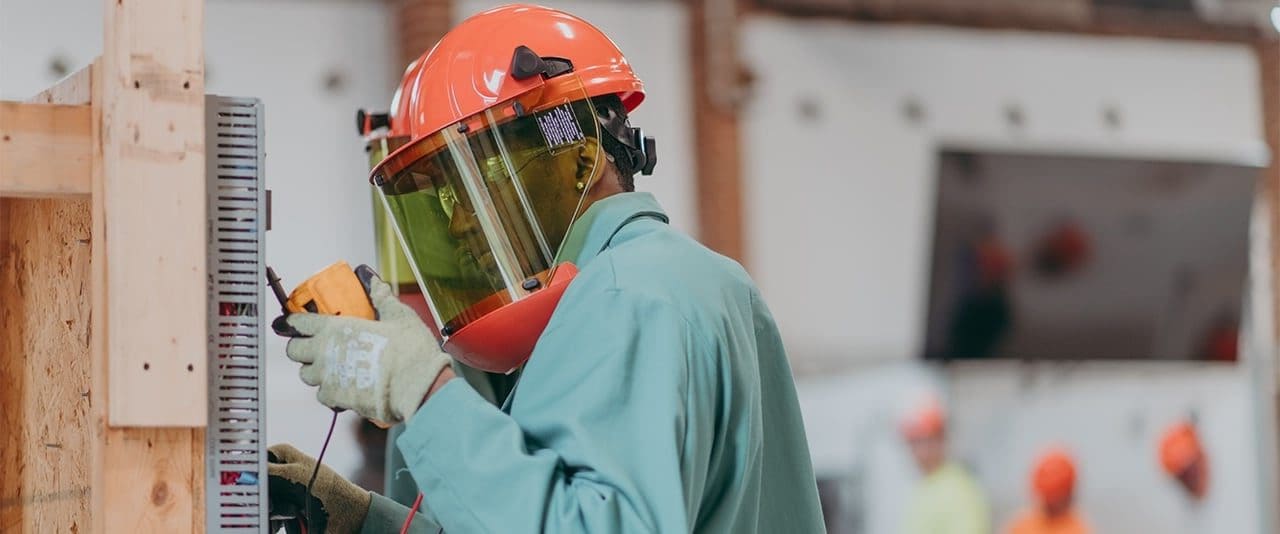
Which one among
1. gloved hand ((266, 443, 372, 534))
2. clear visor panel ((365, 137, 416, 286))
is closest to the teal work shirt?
gloved hand ((266, 443, 372, 534))

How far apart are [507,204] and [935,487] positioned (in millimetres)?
8496

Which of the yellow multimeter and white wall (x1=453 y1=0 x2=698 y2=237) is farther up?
white wall (x1=453 y1=0 x2=698 y2=237)

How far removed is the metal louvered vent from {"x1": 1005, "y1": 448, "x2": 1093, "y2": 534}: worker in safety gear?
9234mm

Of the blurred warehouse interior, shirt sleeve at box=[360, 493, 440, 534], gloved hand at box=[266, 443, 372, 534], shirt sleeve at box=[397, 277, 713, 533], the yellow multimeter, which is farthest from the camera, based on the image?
the blurred warehouse interior

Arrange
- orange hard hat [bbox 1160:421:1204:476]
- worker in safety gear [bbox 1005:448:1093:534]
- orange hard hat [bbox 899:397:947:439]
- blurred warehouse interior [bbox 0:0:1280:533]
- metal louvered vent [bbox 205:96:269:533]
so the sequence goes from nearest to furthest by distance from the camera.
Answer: metal louvered vent [bbox 205:96:269:533] → blurred warehouse interior [bbox 0:0:1280:533] → orange hard hat [bbox 899:397:947:439] → worker in safety gear [bbox 1005:448:1093:534] → orange hard hat [bbox 1160:421:1204:476]

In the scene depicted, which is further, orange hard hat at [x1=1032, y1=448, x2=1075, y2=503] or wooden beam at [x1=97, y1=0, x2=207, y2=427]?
orange hard hat at [x1=1032, y1=448, x2=1075, y2=503]

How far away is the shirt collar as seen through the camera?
2180 mm

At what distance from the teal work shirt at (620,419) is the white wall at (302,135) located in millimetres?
6500

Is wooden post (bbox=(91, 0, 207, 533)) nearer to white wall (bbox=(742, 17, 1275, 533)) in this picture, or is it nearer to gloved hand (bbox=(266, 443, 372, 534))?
gloved hand (bbox=(266, 443, 372, 534))

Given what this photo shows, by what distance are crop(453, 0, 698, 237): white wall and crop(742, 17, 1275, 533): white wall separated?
45 cm

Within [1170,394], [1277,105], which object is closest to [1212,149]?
[1277,105]

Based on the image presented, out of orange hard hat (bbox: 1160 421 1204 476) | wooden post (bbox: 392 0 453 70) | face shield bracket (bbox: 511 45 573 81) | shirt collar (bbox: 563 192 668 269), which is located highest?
wooden post (bbox: 392 0 453 70)

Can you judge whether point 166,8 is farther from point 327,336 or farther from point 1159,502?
point 1159,502

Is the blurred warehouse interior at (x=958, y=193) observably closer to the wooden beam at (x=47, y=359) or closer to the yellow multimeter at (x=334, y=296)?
the wooden beam at (x=47, y=359)
